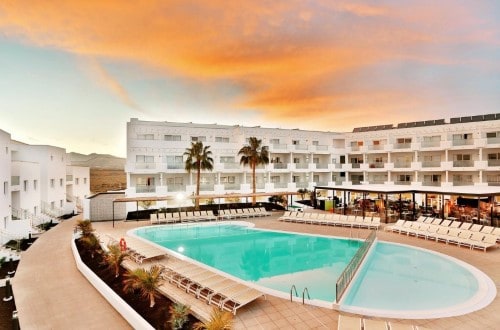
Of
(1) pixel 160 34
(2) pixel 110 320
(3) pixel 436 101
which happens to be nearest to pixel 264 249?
(2) pixel 110 320

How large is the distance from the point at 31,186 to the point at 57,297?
729 inches

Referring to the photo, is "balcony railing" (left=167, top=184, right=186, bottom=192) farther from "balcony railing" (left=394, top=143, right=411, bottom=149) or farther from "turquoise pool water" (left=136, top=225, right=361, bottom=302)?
"balcony railing" (left=394, top=143, right=411, bottom=149)

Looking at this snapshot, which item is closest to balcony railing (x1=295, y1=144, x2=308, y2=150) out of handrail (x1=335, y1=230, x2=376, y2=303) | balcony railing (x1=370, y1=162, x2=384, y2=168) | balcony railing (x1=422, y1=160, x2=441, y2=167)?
balcony railing (x1=370, y1=162, x2=384, y2=168)

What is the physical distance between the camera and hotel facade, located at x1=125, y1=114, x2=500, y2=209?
3328 cm

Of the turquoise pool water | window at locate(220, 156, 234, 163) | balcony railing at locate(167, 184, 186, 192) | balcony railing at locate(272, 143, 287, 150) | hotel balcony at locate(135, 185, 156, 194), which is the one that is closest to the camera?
the turquoise pool water

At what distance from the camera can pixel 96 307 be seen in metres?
9.89

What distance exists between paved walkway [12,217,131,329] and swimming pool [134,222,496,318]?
5709mm

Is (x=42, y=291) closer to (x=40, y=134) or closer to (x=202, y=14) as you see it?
(x=202, y=14)

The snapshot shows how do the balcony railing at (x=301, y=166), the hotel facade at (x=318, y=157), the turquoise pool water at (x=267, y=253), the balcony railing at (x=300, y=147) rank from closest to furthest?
the turquoise pool water at (x=267, y=253) < the hotel facade at (x=318, y=157) < the balcony railing at (x=301, y=166) < the balcony railing at (x=300, y=147)

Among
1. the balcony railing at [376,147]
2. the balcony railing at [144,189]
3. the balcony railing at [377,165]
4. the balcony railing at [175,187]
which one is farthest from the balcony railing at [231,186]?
the balcony railing at [376,147]

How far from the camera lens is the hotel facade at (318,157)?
33.3 meters

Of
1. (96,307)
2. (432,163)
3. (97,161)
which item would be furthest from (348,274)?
(97,161)

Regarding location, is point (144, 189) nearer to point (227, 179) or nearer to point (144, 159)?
point (144, 159)

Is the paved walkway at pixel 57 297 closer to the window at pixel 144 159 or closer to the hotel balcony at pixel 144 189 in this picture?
the hotel balcony at pixel 144 189
